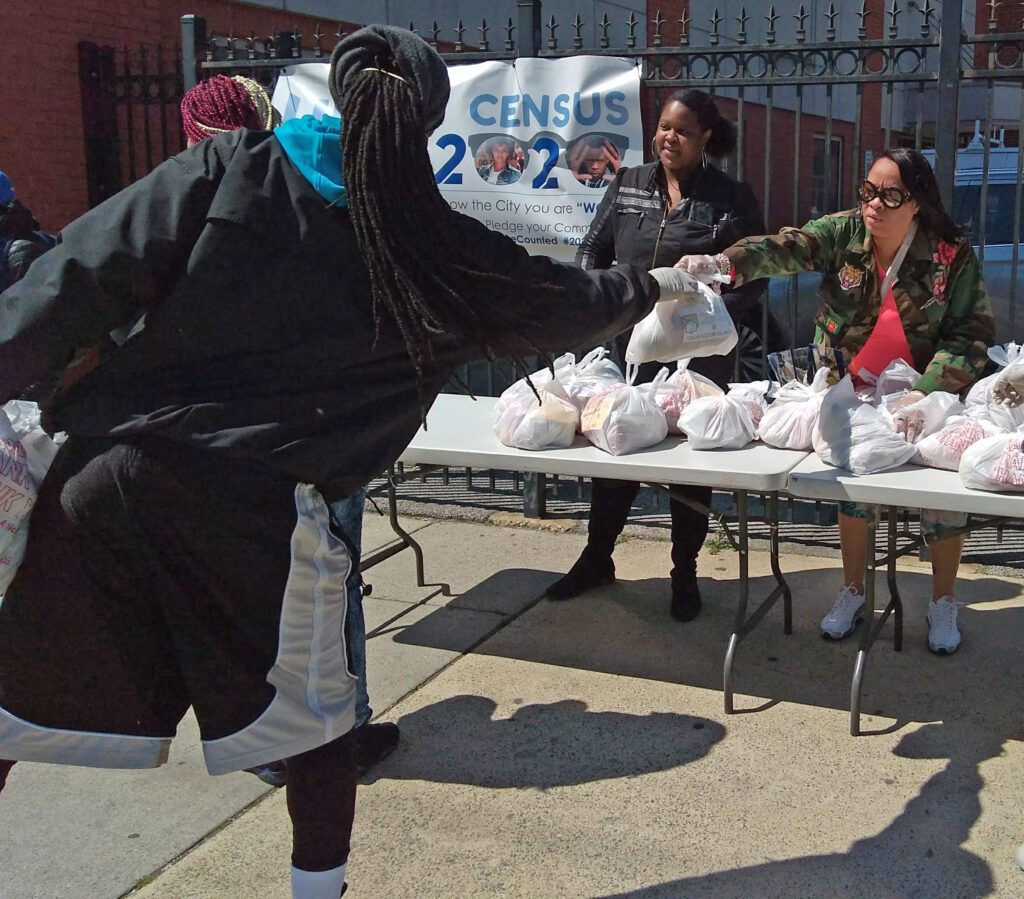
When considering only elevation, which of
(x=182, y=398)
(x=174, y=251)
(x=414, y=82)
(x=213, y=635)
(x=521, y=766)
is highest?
(x=414, y=82)

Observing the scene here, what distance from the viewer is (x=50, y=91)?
24.5 ft

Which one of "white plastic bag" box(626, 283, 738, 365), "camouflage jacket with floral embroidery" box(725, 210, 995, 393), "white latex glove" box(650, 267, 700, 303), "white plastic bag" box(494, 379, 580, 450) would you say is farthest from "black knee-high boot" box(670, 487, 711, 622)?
"white latex glove" box(650, 267, 700, 303)

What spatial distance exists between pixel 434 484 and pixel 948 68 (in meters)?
3.45

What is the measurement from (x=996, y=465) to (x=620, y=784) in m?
1.38

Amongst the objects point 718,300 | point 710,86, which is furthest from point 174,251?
point 710,86

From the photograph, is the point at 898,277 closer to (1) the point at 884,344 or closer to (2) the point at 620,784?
(1) the point at 884,344

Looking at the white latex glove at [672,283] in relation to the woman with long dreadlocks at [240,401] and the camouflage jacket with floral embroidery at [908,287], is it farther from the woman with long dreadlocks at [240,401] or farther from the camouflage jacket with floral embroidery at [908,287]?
the camouflage jacket with floral embroidery at [908,287]

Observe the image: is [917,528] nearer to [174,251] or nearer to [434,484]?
[434,484]

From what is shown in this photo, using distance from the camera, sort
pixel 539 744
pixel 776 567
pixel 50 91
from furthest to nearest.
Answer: pixel 50 91 < pixel 776 567 < pixel 539 744

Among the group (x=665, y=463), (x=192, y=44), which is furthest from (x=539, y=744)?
(x=192, y=44)

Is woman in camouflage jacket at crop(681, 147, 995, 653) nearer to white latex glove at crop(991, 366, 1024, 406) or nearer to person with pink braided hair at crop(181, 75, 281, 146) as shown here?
white latex glove at crop(991, 366, 1024, 406)

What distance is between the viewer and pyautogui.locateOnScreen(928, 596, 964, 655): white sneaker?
4.00 meters

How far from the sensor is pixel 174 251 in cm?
192

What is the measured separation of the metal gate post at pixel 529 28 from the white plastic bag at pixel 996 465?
10.7ft
